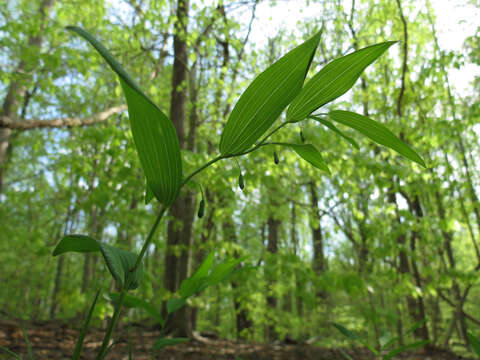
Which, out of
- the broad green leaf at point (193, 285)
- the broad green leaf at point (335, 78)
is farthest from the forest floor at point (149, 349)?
the broad green leaf at point (335, 78)

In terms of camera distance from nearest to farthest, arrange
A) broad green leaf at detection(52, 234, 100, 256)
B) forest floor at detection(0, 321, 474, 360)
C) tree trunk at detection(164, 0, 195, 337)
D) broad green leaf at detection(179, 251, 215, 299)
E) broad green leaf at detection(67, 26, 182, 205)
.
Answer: broad green leaf at detection(67, 26, 182, 205) → broad green leaf at detection(52, 234, 100, 256) → broad green leaf at detection(179, 251, 215, 299) → forest floor at detection(0, 321, 474, 360) → tree trunk at detection(164, 0, 195, 337)

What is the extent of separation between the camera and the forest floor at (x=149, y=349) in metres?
2.51

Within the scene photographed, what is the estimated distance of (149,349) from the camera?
292 cm

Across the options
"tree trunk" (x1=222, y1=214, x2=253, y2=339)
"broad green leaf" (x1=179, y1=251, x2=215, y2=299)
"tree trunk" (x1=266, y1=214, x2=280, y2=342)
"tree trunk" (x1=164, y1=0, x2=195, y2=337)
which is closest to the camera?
"broad green leaf" (x1=179, y1=251, x2=215, y2=299)

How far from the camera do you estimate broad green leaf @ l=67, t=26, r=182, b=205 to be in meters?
0.44

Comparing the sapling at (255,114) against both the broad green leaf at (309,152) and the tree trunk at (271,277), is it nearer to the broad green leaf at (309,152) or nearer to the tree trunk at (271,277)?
the broad green leaf at (309,152)

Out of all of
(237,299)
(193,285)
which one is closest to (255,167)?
(237,299)

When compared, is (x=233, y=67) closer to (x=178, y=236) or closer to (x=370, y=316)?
(x=178, y=236)

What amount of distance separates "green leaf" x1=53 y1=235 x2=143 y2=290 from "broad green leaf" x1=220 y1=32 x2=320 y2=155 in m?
0.28

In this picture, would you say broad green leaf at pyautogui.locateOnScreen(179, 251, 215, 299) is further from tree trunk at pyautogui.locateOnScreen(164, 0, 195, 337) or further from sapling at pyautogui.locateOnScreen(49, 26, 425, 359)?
tree trunk at pyautogui.locateOnScreen(164, 0, 195, 337)

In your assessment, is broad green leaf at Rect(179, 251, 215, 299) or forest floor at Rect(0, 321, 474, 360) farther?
forest floor at Rect(0, 321, 474, 360)

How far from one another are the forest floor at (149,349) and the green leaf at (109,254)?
6.71ft

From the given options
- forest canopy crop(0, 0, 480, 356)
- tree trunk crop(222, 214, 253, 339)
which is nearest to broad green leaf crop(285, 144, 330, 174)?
forest canopy crop(0, 0, 480, 356)

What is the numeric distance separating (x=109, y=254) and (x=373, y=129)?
1.79 ft
